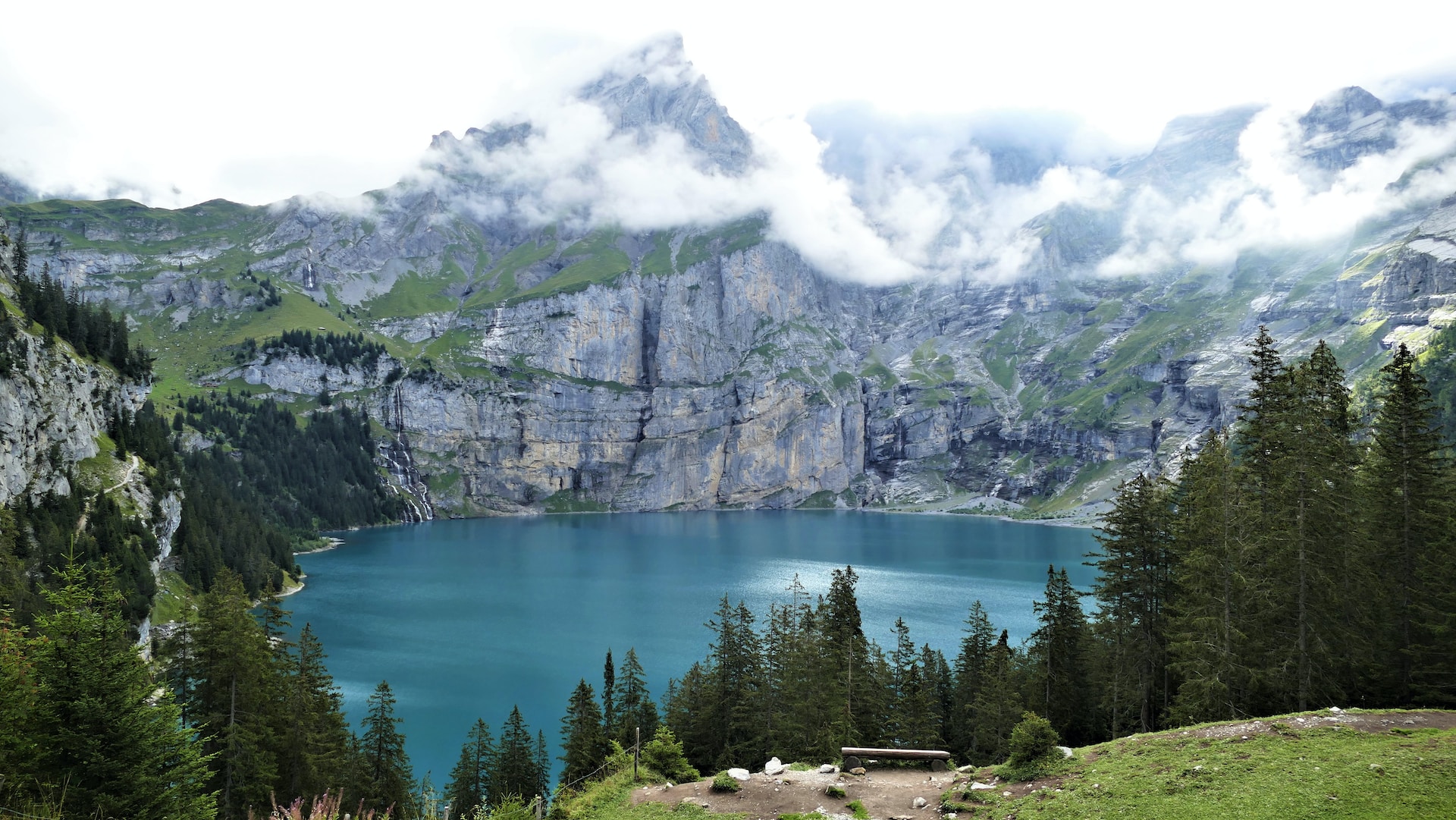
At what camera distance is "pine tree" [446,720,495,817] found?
40438mm

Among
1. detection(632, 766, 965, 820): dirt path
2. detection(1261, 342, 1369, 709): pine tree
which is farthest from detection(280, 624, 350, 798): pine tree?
detection(1261, 342, 1369, 709): pine tree

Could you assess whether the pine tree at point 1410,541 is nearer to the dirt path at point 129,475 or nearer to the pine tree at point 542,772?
the pine tree at point 542,772

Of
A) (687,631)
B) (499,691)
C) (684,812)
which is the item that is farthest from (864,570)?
(684,812)

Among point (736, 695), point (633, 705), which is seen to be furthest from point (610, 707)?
point (736, 695)

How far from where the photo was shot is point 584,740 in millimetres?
39250

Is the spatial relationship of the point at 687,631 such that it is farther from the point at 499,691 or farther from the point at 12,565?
the point at 12,565

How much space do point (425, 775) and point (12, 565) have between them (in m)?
29.2

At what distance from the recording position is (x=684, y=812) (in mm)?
18781

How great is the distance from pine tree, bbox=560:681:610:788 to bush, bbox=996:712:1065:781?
960 inches

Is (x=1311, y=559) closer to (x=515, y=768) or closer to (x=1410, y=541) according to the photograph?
(x=1410, y=541)

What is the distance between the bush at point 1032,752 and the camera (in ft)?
59.8

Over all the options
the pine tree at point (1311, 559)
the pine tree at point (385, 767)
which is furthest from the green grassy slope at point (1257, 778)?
the pine tree at point (385, 767)

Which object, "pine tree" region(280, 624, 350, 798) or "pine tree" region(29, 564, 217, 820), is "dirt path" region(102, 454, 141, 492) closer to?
"pine tree" region(280, 624, 350, 798)

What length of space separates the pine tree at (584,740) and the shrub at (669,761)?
15.1 meters
